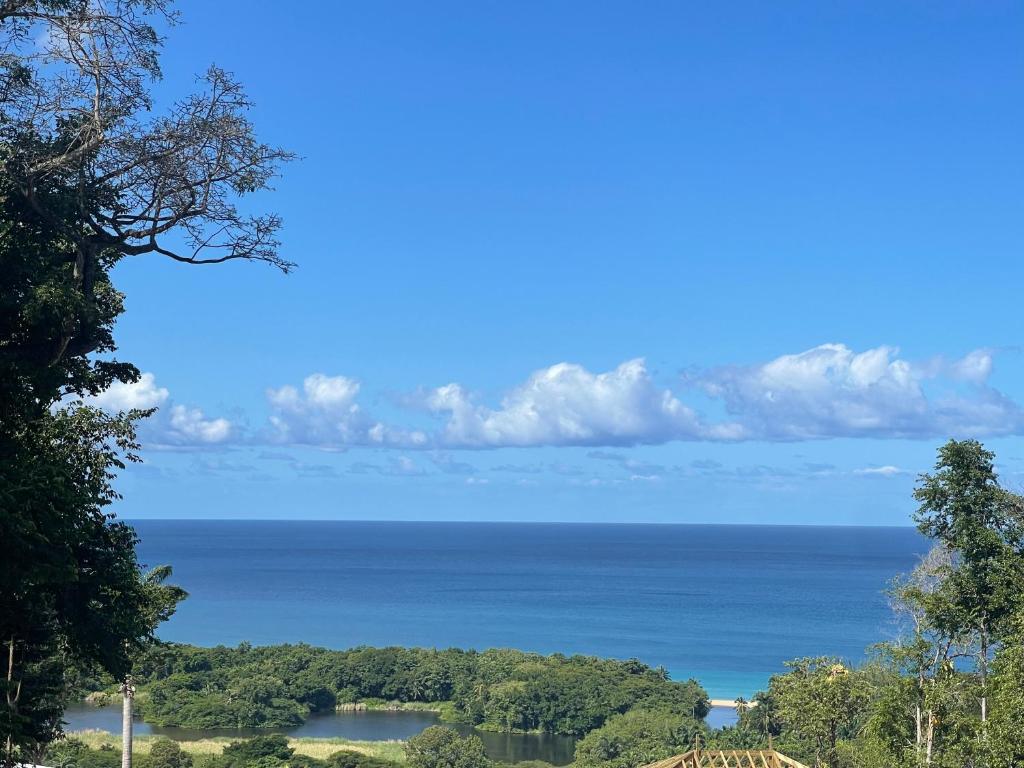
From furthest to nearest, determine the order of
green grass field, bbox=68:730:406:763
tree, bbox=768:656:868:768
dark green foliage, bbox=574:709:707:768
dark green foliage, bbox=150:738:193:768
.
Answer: green grass field, bbox=68:730:406:763
dark green foliage, bbox=574:709:707:768
dark green foliage, bbox=150:738:193:768
tree, bbox=768:656:868:768

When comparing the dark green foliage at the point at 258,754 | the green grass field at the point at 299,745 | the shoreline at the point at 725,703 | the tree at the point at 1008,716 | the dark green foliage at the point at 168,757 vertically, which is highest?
the tree at the point at 1008,716

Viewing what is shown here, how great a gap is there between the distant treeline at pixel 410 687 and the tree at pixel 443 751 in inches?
430

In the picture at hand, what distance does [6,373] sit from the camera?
35.1 feet

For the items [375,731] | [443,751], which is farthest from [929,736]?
[375,731]

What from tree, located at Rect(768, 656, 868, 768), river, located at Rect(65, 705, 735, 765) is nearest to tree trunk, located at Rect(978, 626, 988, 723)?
tree, located at Rect(768, 656, 868, 768)

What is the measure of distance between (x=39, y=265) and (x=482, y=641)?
253 feet

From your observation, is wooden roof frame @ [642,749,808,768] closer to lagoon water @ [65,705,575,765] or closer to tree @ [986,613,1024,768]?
tree @ [986,613,1024,768]

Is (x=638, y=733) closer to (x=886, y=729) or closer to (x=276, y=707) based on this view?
(x=276, y=707)

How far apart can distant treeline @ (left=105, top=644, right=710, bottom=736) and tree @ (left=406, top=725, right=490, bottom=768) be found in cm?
1091

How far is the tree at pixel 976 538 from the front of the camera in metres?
17.5

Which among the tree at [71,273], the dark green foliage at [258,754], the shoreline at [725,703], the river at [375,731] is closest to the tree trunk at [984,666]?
the tree at [71,273]

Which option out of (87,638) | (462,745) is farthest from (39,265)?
(462,745)

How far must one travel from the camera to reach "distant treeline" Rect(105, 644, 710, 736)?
45.5 meters

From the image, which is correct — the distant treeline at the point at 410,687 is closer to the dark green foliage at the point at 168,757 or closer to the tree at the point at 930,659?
the dark green foliage at the point at 168,757
